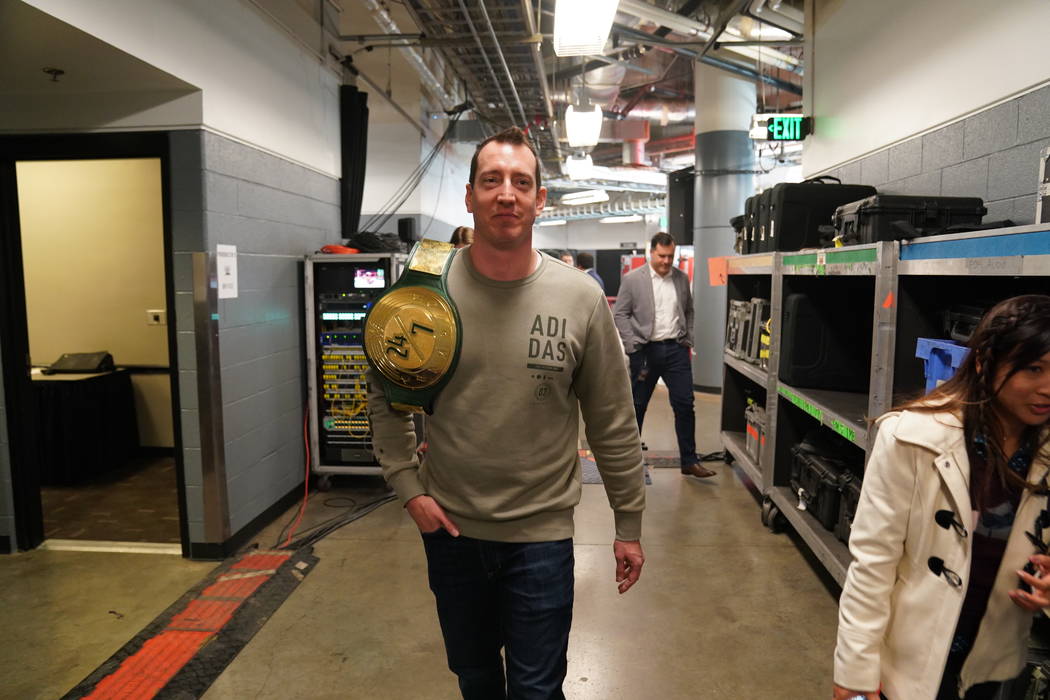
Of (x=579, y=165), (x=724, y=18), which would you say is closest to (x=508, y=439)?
(x=724, y=18)

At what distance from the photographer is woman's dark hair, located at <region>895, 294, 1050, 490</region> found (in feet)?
3.95

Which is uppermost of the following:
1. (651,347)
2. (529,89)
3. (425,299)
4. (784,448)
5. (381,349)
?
(529,89)

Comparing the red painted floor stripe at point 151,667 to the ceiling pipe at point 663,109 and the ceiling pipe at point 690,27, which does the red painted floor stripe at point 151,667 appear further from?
the ceiling pipe at point 663,109

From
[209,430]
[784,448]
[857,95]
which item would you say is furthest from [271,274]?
[857,95]

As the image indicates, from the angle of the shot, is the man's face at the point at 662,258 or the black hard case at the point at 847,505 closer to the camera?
the black hard case at the point at 847,505

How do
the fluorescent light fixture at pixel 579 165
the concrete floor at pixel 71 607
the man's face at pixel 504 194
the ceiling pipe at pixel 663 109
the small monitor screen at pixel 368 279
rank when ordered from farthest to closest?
the ceiling pipe at pixel 663 109
the fluorescent light fixture at pixel 579 165
the small monitor screen at pixel 368 279
the concrete floor at pixel 71 607
the man's face at pixel 504 194

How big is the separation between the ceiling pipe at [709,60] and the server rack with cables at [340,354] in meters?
3.28

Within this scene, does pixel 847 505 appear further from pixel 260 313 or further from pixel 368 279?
pixel 260 313

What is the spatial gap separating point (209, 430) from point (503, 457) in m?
2.44

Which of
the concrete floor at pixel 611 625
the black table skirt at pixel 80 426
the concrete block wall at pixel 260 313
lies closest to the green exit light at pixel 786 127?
the concrete floor at pixel 611 625

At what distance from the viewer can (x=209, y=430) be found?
332 cm

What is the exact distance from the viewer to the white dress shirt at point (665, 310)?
4738 millimetres

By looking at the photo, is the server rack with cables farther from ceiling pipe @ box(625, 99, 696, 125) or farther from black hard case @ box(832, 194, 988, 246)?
ceiling pipe @ box(625, 99, 696, 125)

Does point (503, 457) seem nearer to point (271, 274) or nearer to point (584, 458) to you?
point (271, 274)
